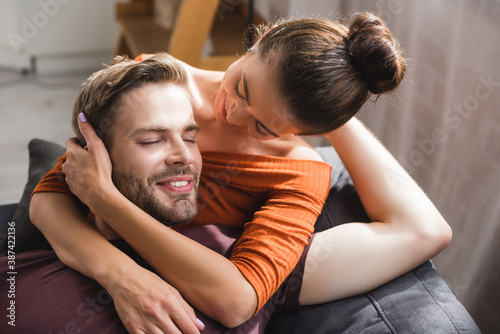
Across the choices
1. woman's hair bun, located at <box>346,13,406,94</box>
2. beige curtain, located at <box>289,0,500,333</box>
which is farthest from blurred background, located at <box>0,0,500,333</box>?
woman's hair bun, located at <box>346,13,406,94</box>

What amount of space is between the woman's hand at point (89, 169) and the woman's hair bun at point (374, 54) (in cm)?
62

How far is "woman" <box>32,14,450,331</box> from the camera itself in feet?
3.73

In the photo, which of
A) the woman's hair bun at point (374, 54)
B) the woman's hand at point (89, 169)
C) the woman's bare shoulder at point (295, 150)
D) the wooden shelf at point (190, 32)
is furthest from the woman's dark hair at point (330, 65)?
the wooden shelf at point (190, 32)

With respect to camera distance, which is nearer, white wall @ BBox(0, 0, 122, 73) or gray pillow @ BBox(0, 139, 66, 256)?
gray pillow @ BBox(0, 139, 66, 256)

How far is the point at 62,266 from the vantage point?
118cm

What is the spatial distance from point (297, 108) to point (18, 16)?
2.97 meters

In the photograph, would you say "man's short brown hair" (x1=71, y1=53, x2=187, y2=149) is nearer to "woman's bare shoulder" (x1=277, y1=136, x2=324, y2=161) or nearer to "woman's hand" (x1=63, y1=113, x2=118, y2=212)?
"woman's hand" (x1=63, y1=113, x2=118, y2=212)

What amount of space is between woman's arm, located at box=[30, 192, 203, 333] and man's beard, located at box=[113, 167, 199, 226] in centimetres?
12

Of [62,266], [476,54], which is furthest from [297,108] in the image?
[476,54]

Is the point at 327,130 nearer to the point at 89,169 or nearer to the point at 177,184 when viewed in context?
the point at 177,184

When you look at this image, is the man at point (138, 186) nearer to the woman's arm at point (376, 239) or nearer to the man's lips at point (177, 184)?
the man's lips at point (177, 184)

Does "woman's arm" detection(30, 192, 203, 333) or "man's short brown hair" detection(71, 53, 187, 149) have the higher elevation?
"man's short brown hair" detection(71, 53, 187, 149)

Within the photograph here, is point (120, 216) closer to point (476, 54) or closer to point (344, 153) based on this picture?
point (344, 153)

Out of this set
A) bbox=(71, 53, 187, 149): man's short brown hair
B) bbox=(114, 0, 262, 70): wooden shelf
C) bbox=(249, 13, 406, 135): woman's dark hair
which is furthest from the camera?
bbox=(114, 0, 262, 70): wooden shelf
